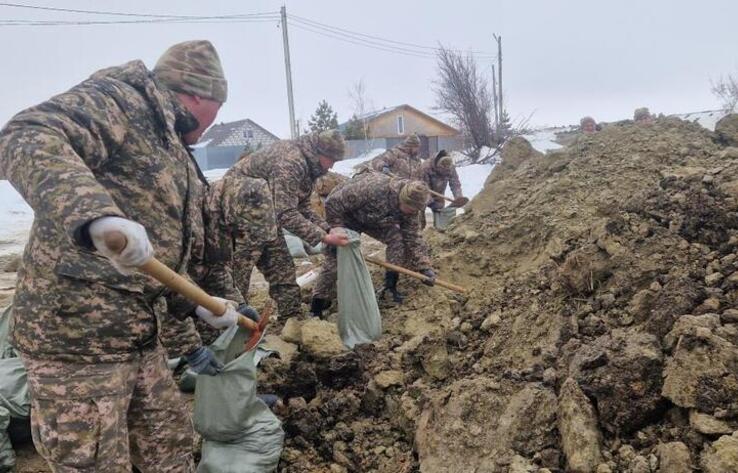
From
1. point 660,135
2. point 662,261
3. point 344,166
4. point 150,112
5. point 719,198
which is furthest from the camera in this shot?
point 344,166

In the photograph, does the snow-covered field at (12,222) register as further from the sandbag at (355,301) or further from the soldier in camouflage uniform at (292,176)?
the sandbag at (355,301)

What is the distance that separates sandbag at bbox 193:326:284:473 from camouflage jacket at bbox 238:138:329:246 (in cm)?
184

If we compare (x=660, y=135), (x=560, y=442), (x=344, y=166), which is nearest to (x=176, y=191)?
(x=560, y=442)

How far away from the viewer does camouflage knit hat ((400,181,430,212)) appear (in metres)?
4.40

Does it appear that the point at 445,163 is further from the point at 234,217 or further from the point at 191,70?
the point at 191,70

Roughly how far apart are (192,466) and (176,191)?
1.04 meters

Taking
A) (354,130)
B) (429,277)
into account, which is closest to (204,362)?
(429,277)

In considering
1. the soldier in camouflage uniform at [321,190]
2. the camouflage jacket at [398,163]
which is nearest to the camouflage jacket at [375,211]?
the soldier in camouflage uniform at [321,190]

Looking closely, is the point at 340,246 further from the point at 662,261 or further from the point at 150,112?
the point at 150,112

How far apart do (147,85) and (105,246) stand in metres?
0.66

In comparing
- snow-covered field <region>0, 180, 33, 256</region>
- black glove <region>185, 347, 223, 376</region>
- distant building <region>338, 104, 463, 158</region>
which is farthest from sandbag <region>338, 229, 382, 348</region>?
distant building <region>338, 104, 463, 158</region>

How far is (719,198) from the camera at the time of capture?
3094 mm

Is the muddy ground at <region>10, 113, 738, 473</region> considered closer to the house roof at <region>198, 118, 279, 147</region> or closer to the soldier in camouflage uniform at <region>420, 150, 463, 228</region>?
the soldier in camouflage uniform at <region>420, 150, 463, 228</region>

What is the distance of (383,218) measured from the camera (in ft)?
15.5
